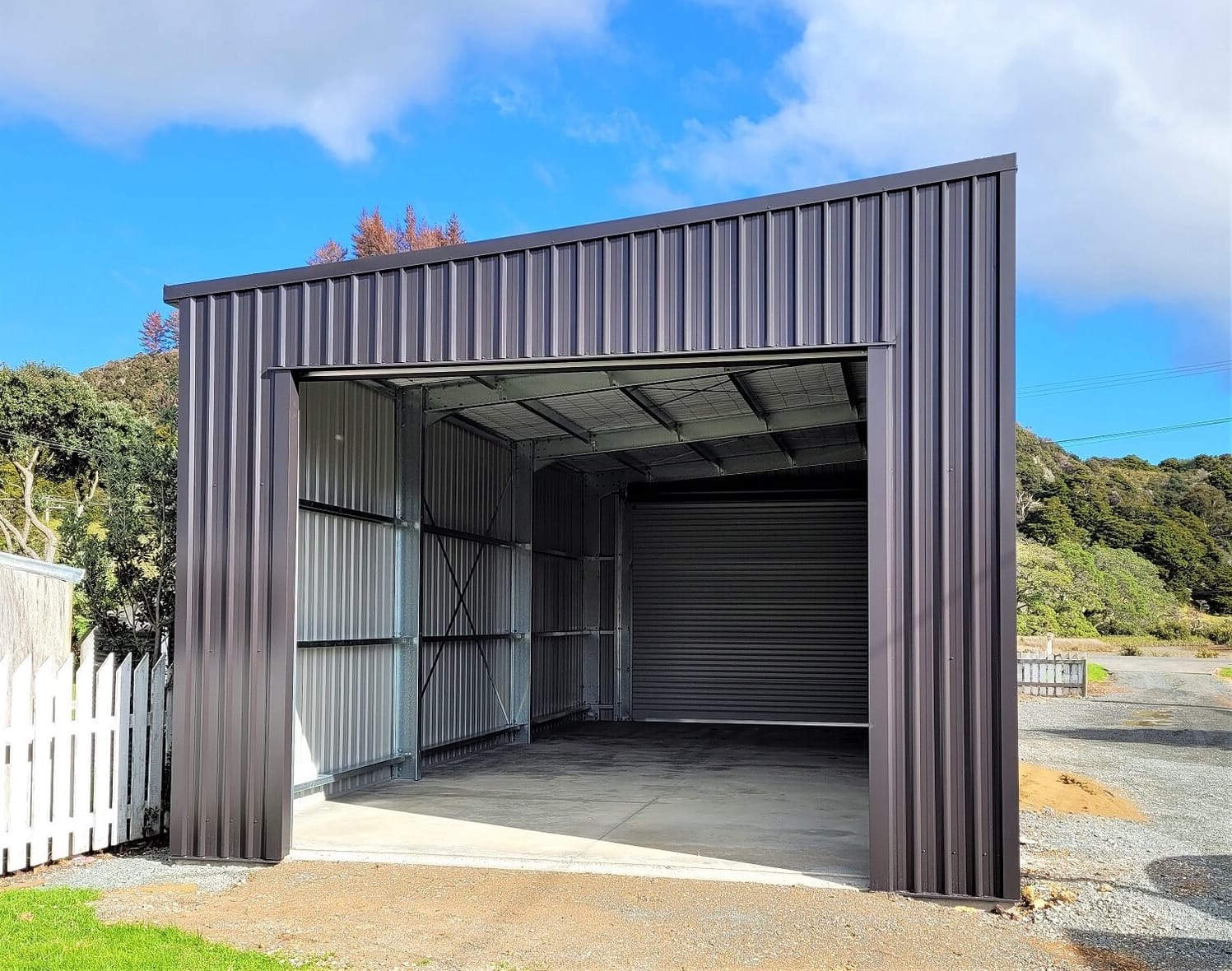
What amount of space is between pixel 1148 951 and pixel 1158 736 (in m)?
12.4

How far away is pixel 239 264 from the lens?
68.5m

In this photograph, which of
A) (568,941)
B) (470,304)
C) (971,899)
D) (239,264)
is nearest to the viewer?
(568,941)

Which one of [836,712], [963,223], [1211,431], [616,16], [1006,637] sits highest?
[616,16]

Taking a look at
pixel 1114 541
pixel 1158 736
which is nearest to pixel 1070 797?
pixel 1158 736

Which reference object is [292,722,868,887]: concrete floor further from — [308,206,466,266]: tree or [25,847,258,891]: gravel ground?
[308,206,466,266]: tree

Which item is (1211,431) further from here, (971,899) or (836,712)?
(971,899)

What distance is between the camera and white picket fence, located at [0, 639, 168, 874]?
713cm

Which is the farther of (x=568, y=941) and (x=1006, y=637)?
(x=1006, y=637)

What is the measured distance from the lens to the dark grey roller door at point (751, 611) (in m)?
18.3

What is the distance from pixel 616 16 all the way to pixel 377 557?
96.2ft

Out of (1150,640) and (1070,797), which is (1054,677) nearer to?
(1070,797)

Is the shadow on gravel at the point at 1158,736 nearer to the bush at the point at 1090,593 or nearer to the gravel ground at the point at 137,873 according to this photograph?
the gravel ground at the point at 137,873

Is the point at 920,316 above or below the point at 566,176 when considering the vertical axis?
below

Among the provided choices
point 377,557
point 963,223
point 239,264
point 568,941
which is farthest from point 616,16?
point 239,264
